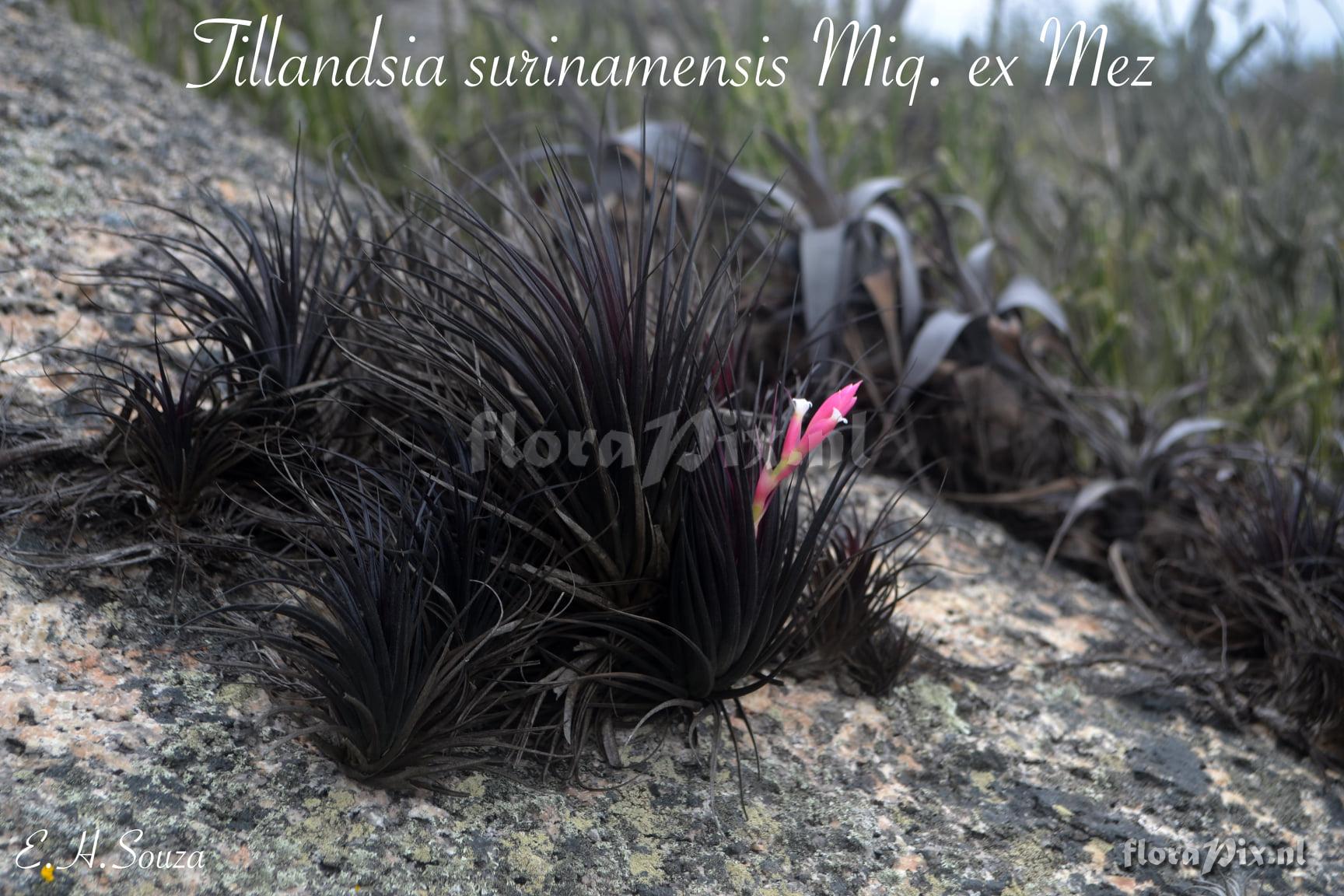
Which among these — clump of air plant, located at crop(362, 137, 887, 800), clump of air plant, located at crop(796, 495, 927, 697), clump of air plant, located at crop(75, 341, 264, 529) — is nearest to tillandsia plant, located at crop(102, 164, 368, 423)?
clump of air plant, located at crop(75, 341, 264, 529)

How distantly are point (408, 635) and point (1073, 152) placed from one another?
4.17 meters

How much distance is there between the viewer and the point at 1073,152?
4.71 metres

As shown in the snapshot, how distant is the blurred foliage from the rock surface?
4.03 feet

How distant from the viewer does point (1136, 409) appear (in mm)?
2852

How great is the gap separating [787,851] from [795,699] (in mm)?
384

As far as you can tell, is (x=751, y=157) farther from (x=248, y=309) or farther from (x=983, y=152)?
(x=248, y=309)

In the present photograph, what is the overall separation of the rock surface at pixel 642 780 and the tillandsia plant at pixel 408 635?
0.07 metres

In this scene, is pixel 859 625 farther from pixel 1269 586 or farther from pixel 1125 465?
pixel 1125 465

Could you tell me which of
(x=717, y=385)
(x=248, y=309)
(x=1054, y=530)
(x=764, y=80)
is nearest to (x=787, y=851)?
(x=717, y=385)

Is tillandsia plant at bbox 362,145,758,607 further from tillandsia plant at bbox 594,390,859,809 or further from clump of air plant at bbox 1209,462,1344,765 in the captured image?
clump of air plant at bbox 1209,462,1344,765

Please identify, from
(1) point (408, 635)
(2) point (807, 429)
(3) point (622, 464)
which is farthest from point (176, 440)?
(2) point (807, 429)

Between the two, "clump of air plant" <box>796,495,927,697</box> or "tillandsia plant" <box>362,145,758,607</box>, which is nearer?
"tillandsia plant" <box>362,145,758,607</box>

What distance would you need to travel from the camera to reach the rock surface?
138cm

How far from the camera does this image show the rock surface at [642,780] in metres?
1.38
